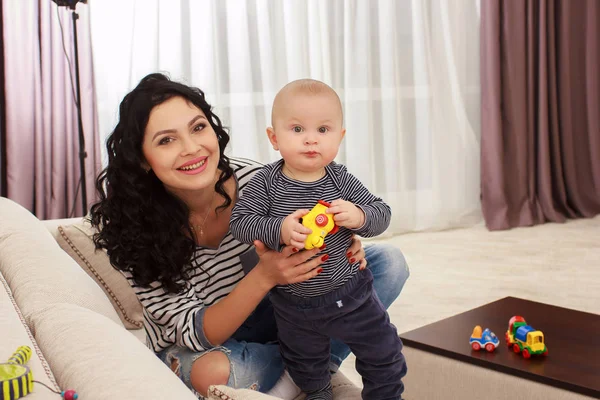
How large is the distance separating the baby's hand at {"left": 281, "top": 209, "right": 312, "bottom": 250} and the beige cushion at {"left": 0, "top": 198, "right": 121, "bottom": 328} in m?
0.44

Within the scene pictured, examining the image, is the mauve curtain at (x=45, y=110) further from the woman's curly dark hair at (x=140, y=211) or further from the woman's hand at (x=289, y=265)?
the woman's hand at (x=289, y=265)

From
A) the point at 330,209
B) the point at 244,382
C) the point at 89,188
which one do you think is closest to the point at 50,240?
the point at 244,382

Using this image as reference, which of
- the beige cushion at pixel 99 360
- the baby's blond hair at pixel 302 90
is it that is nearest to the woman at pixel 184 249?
the baby's blond hair at pixel 302 90

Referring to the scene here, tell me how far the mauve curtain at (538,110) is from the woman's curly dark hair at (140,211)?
347 cm

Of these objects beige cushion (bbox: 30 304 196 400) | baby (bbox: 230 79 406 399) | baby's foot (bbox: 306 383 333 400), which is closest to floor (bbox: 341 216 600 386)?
baby's foot (bbox: 306 383 333 400)

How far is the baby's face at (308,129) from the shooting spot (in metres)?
1.49

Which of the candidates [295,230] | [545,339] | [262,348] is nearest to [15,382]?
[295,230]

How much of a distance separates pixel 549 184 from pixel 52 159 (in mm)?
3267

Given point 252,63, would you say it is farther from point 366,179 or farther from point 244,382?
point 244,382

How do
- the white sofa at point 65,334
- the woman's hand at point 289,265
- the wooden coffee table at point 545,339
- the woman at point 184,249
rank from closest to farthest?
the white sofa at point 65,334 < the woman's hand at point 289,265 < the woman at point 184,249 < the wooden coffee table at point 545,339

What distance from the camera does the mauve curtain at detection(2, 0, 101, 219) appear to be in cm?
368

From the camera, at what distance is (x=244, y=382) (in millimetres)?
1606

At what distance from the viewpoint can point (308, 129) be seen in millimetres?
1499

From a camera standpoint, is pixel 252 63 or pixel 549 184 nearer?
pixel 252 63
